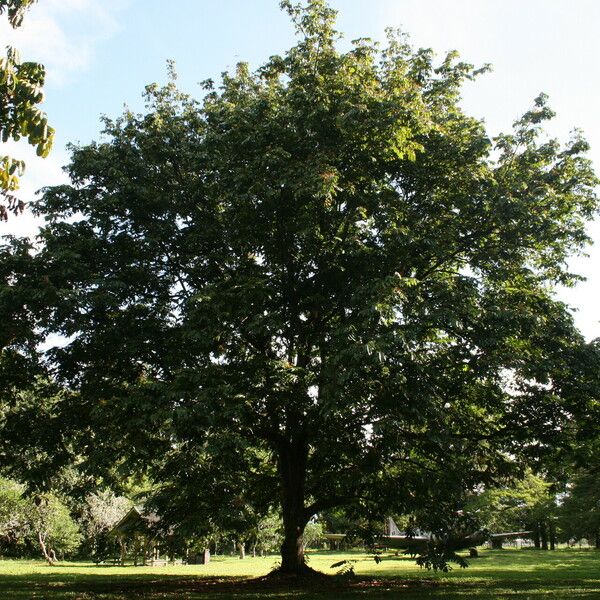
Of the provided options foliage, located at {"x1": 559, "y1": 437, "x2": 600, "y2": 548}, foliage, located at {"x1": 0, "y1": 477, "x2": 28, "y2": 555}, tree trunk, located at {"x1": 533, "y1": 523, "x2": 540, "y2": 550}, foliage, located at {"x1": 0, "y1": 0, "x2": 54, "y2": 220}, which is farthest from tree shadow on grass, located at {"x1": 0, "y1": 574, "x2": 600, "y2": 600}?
tree trunk, located at {"x1": 533, "y1": 523, "x2": 540, "y2": 550}

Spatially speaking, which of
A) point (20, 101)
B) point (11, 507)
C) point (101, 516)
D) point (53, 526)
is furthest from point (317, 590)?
point (101, 516)

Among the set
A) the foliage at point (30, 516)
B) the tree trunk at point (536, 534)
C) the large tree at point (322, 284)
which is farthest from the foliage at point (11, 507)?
the tree trunk at point (536, 534)

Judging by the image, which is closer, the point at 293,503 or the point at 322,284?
the point at 322,284

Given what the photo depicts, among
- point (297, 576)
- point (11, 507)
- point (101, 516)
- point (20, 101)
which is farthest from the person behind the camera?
point (101, 516)

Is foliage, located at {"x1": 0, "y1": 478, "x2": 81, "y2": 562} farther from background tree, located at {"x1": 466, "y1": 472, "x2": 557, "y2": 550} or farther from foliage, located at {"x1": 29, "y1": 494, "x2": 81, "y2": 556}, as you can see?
background tree, located at {"x1": 466, "y1": 472, "x2": 557, "y2": 550}

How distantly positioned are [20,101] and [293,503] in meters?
15.3

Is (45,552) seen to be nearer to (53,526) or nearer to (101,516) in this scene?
(53,526)

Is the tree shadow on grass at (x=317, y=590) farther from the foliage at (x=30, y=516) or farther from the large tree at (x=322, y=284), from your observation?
the foliage at (x=30, y=516)

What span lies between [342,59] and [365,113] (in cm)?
241

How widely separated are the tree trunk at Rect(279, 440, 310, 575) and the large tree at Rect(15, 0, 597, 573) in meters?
0.09

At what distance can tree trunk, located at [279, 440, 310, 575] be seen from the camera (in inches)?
733

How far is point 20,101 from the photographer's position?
22.4 ft

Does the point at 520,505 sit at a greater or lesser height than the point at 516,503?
lesser

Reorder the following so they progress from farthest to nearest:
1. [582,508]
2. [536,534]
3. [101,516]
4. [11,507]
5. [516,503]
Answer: [536,534]
[516,503]
[101,516]
[582,508]
[11,507]
